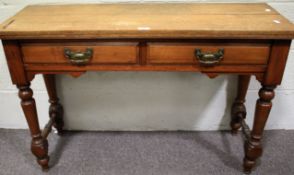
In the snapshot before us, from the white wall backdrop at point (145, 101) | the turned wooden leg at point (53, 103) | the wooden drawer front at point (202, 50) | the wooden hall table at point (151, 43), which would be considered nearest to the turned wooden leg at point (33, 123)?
the wooden hall table at point (151, 43)

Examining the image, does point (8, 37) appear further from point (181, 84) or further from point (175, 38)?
point (181, 84)

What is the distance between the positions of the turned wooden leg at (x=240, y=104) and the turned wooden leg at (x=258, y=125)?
25cm

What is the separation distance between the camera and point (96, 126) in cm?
183

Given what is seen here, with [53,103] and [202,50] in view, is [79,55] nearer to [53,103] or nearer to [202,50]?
[202,50]

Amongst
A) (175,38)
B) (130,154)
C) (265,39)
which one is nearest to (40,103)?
(130,154)

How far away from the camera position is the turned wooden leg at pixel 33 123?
126cm

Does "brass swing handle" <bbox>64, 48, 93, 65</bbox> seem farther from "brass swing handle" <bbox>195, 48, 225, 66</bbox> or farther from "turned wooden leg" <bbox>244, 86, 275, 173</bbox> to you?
"turned wooden leg" <bbox>244, 86, 275, 173</bbox>

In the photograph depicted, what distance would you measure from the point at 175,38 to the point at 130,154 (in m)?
0.79

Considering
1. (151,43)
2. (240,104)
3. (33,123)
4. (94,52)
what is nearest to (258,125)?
(240,104)

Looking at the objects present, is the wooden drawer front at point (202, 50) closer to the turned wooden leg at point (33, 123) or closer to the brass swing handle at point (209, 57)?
the brass swing handle at point (209, 57)

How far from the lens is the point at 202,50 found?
Result: 114 centimetres

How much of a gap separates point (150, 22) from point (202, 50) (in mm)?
227

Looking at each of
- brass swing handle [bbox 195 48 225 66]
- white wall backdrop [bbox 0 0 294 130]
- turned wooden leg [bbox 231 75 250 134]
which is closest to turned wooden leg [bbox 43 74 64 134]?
white wall backdrop [bbox 0 0 294 130]

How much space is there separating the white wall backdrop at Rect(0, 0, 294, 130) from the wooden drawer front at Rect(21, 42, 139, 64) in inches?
19.4
